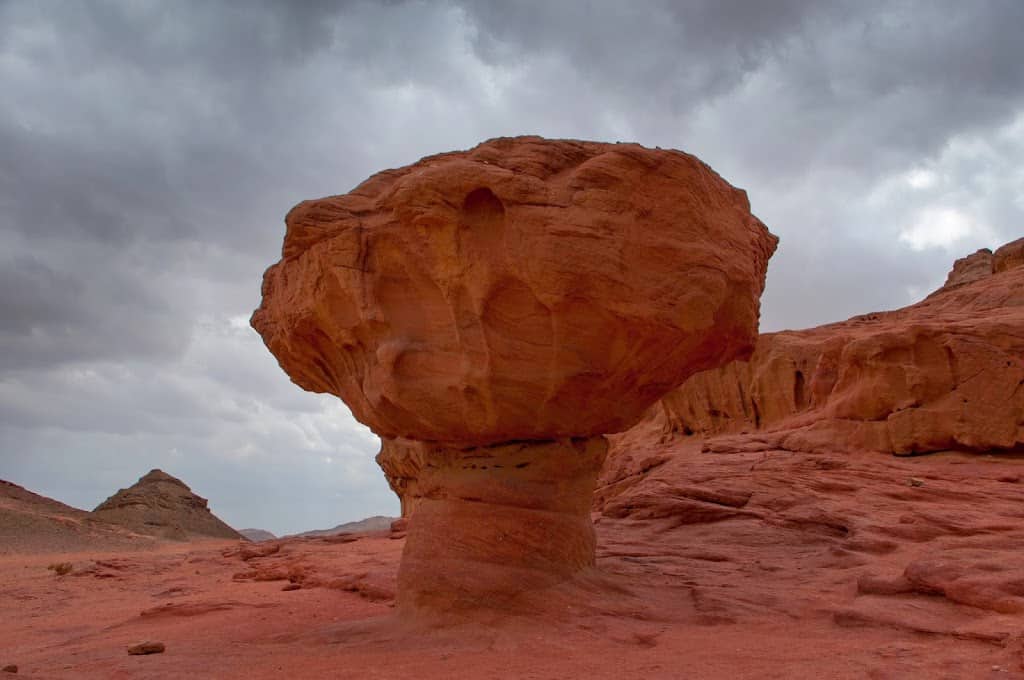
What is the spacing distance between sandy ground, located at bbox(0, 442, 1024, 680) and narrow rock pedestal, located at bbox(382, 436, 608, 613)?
10.9 inches

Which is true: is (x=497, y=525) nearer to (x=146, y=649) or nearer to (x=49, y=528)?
(x=146, y=649)

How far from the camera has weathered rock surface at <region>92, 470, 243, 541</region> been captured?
31531 millimetres

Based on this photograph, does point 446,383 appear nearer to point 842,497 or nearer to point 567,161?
point 567,161

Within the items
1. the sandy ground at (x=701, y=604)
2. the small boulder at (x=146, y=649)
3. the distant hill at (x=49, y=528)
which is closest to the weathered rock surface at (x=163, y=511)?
the distant hill at (x=49, y=528)

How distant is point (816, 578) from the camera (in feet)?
25.5

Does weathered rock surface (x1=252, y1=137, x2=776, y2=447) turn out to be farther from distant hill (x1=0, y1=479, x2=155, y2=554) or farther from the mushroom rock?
distant hill (x1=0, y1=479, x2=155, y2=554)

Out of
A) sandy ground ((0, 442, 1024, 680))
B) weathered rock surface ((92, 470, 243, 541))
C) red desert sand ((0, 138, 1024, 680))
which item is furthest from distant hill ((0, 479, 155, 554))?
red desert sand ((0, 138, 1024, 680))

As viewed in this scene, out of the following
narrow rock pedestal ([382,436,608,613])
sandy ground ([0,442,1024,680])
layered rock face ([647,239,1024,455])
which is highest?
layered rock face ([647,239,1024,455])

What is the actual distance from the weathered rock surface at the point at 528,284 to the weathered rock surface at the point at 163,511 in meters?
28.0

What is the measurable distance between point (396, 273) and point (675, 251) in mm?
2581

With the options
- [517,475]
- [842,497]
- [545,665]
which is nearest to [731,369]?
[842,497]

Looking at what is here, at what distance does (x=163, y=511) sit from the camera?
107ft

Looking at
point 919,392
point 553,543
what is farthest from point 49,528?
point 919,392

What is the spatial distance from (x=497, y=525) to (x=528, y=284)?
2300 millimetres
